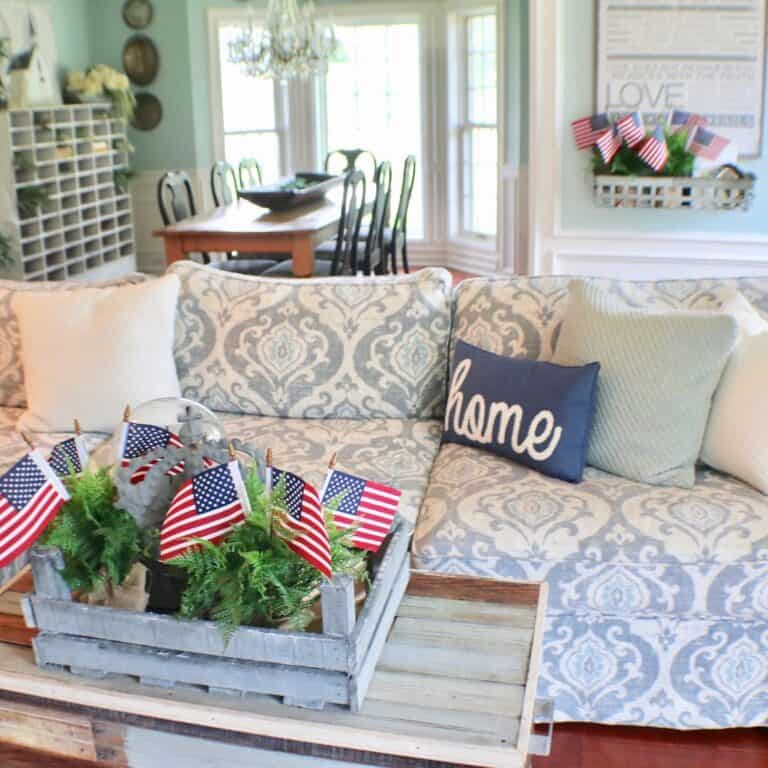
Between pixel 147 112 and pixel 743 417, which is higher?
pixel 147 112

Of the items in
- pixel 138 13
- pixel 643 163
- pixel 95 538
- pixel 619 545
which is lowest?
pixel 619 545

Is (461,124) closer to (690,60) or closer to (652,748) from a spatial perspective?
(690,60)

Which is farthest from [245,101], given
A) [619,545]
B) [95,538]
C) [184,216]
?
[95,538]

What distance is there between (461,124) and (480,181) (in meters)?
0.50

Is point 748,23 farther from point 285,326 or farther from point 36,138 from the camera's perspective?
point 36,138

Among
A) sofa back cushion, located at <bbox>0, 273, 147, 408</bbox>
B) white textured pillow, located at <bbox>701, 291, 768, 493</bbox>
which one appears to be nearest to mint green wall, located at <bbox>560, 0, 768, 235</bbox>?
white textured pillow, located at <bbox>701, 291, 768, 493</bbox>

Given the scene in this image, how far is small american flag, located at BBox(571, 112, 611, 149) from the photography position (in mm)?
3939

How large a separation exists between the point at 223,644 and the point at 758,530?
4.11 ft

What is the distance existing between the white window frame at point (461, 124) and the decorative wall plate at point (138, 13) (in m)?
2.40

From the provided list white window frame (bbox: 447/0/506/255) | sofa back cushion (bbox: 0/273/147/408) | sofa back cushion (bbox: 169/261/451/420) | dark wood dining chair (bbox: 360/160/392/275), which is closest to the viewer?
sofa back cushion (bbox: 169/261/451/420)

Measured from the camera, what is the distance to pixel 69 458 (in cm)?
181

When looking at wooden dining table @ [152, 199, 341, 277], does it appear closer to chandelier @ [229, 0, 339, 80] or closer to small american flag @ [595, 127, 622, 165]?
chandelier @ [229, 0, 339, 80]

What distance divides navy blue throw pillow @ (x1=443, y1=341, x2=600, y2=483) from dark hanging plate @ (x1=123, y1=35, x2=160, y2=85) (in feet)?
20.6

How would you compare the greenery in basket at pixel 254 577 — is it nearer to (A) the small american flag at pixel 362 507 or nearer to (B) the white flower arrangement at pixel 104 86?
(A) the small american flag at pixel 362 507
